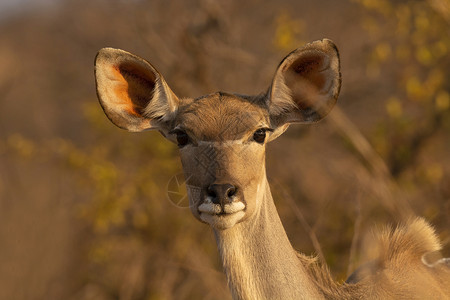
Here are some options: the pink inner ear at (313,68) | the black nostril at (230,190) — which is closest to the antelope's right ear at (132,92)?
the pink inner ear at (313,68)

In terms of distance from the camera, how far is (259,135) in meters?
4.24

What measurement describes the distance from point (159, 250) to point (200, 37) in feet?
9.94

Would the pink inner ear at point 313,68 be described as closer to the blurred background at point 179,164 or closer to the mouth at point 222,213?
the mouth at point 222,213

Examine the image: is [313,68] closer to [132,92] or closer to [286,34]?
[132,92]

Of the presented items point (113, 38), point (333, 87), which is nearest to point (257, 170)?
point (333, 87)

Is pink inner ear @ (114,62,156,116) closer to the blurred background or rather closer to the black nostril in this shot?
the black nostril

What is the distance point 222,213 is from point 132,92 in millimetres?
1255

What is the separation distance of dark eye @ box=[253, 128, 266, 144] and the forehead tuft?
39mm

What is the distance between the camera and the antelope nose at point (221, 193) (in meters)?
3.72

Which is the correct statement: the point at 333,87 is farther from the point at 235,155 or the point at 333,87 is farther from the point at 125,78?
the point at 125,78

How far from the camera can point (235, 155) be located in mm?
4039

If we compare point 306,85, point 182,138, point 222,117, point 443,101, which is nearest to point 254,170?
point 222,117

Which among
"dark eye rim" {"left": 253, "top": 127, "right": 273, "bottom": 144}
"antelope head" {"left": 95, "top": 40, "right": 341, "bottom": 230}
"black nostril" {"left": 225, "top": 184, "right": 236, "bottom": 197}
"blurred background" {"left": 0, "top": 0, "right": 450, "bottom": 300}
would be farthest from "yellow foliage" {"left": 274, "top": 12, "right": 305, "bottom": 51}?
"black nostril" {"left": 225, "top": 184, "right": 236, "bottom": 197}

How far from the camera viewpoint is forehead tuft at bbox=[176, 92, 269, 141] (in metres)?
4.14
